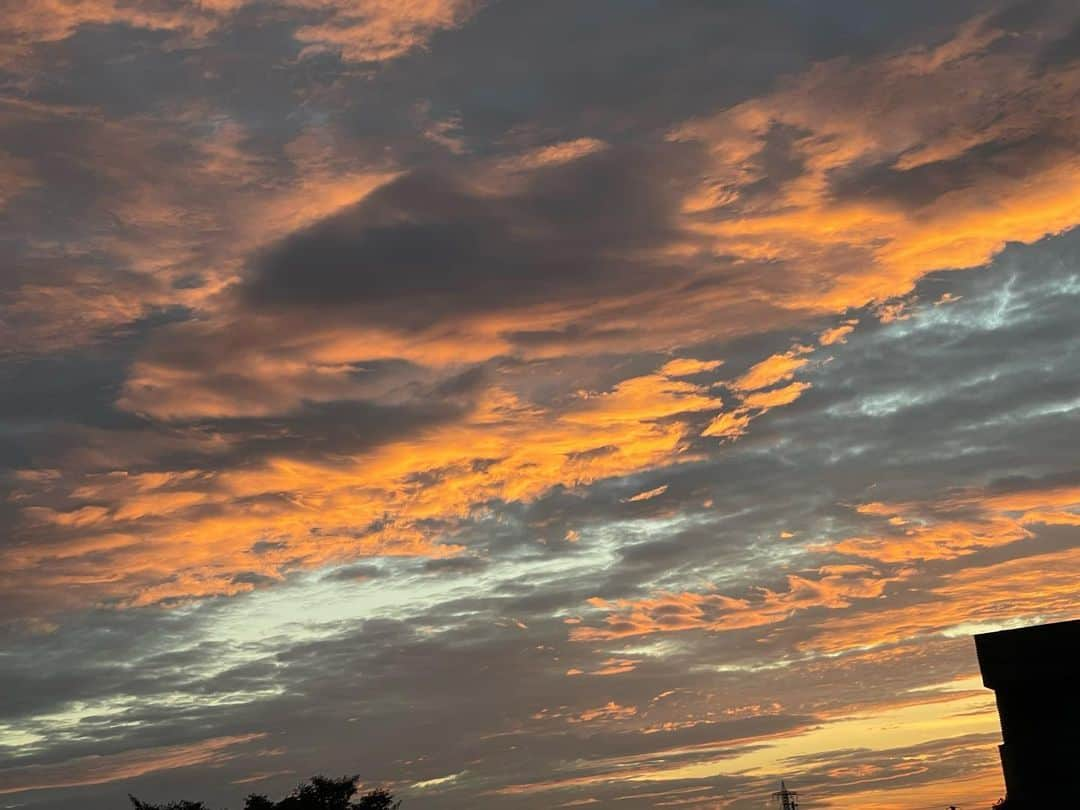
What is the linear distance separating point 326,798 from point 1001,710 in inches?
4172

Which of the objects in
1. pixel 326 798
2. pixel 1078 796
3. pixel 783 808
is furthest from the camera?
pixel 783 808

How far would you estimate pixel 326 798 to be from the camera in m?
144

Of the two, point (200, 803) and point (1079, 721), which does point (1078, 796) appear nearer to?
point (1079, 721)

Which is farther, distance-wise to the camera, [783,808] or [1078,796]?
[783,808]

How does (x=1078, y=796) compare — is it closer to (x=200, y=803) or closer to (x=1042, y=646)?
(x=1042, y=646)

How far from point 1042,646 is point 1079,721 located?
10.9 ft

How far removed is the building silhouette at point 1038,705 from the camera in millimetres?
51188

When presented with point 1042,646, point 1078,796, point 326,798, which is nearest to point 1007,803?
point 1078,796

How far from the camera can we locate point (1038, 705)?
170 ft

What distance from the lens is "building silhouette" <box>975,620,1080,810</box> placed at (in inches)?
2015

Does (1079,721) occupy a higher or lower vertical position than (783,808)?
higher

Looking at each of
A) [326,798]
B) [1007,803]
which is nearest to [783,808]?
[326,798]

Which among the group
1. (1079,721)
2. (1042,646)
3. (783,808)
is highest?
(1042,646)

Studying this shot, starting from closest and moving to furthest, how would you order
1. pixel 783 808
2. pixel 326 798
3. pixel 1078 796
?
pixel 1078 796 → pixel 326 798 → pixel 783 808
